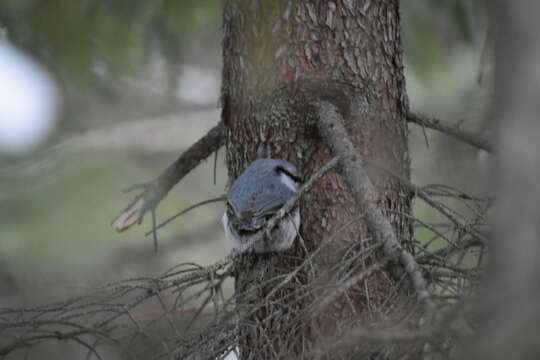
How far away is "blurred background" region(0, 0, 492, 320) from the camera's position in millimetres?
3738

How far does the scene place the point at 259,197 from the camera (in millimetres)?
3090

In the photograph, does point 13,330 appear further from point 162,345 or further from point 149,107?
point 149,107

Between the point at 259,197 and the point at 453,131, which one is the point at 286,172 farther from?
the point at 453,131

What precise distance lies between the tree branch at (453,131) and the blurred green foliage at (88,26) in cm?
142

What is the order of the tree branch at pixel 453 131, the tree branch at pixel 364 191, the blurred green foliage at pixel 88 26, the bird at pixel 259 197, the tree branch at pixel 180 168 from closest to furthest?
the tree branch at pixel 364 191 < the tree branch at pixel 453 131 < the bird at pixel 259 197 < the tree branch at pixel 180 168 < the blurred green foliage at pixel 88 26

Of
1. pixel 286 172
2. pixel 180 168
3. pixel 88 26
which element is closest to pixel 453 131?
pixel 286 172

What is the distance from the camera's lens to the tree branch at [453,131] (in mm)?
2869

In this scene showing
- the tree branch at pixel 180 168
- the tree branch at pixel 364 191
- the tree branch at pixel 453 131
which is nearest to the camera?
the tree branch at pixel 364 191

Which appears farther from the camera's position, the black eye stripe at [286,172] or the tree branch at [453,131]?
the black eye stripe at [286,172]

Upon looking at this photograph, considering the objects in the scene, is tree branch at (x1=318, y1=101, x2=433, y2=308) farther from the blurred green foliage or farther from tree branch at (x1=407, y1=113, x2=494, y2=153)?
the blurred green foliage

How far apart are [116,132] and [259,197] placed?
448 cm

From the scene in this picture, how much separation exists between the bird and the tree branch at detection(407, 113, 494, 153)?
548mm

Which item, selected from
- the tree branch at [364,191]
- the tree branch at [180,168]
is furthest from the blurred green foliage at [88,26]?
the tree branch at [364,191]

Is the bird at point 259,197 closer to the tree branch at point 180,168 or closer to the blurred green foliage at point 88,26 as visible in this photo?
the tree branch at point 180,168
